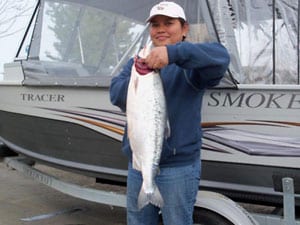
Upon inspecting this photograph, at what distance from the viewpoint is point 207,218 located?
341 centimetres

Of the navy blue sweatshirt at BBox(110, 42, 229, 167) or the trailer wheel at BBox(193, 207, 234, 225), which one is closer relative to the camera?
the navy blue sweatshirt at BBox(110, 42, 229, 167)

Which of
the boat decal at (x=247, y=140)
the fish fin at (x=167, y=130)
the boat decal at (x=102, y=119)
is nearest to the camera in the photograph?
the fish fin at (x=167, y=130)

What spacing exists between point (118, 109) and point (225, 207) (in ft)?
→ 3.48

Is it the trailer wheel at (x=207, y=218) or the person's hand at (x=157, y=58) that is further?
the trailer wheel at (x=207, y=218)

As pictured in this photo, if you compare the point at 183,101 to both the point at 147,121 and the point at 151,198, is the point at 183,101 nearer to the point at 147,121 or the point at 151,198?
the point at 147,121

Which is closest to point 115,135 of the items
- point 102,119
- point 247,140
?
point 102,119

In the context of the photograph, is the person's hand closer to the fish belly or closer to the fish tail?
the fish belly

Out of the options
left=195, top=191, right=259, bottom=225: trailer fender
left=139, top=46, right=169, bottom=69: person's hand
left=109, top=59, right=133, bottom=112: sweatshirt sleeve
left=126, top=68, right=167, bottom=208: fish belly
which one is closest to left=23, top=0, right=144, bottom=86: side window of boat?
left=195, top=191, right=259, bottom=225: trailer fender

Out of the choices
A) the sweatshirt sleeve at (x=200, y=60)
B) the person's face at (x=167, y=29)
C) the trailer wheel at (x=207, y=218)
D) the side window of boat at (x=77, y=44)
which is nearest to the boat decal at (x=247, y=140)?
the trailer wheel at (x=207, y=218)

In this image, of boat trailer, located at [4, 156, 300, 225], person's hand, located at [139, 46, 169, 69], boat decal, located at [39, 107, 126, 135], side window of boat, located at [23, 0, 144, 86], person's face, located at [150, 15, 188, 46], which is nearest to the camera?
person's hand, located at [139, 46, 169, 69]

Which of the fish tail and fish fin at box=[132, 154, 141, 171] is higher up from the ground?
fish fin at box=[132, 154, 141, 171]

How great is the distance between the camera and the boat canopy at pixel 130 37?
3371 millimetres

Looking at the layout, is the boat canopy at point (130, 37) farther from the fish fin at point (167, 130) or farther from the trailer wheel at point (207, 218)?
the fish fin at point (167, 130)

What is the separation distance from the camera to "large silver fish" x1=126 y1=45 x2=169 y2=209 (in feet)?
7.50
